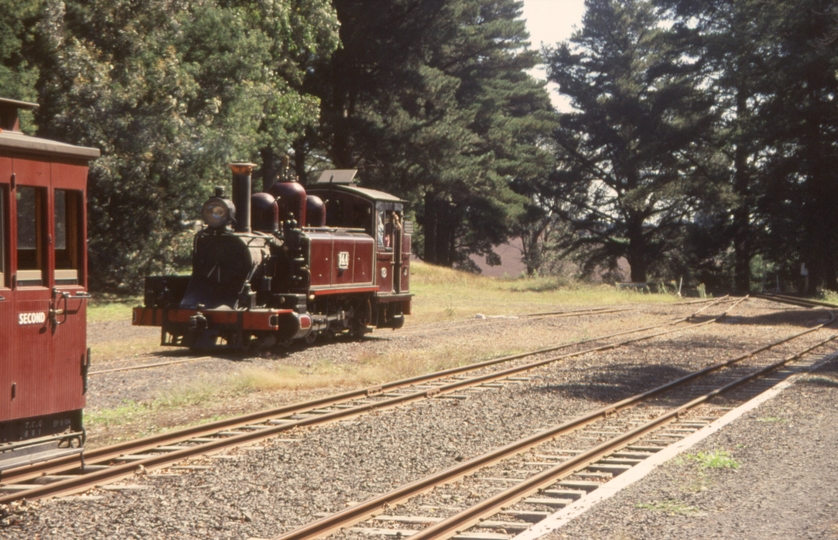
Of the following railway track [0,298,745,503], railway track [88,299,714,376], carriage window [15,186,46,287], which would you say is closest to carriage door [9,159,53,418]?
carriage window [15,186,46,287]

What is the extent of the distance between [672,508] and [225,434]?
4657mm

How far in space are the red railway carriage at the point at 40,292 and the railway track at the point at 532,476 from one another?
2.54 meters

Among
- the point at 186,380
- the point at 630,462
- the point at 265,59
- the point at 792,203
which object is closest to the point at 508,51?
the point at 792,203

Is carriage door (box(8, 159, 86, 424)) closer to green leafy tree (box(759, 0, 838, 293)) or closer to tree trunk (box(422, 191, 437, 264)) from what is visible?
green leafy tree (box(759, 0, 838, 293))

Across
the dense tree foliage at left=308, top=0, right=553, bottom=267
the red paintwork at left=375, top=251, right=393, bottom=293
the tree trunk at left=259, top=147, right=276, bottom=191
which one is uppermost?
the dense tree foliage at left=308, top=0, right=553, bottom=267

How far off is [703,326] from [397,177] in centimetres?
1808

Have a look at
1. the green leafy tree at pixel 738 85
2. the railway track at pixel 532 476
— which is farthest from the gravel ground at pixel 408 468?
the green leafy tree at pixel 738 85

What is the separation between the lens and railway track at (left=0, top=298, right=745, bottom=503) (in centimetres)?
727

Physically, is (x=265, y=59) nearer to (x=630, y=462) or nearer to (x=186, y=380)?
(x=186, y=380)

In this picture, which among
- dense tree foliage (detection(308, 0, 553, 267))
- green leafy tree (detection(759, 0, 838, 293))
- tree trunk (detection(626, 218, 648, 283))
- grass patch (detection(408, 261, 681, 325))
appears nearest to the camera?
grass patch (detection(408, 261, 681, 325))

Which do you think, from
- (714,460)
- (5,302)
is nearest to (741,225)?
(714,460)

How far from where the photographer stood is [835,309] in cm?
3167

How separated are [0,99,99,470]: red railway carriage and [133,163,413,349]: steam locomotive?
7870 millimetres

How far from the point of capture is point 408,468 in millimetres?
8242
